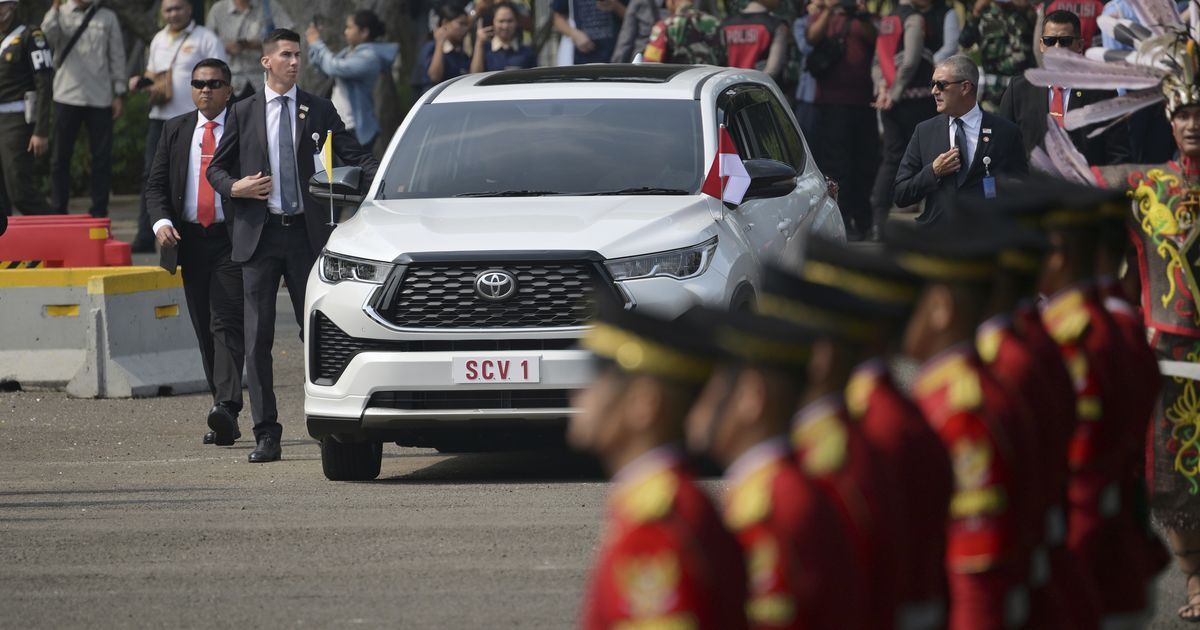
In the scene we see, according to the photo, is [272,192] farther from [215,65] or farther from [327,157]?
[215,65]

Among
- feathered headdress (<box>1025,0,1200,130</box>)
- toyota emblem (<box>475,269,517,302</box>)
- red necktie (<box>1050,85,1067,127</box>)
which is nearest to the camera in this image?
feathered headdress (<box>1025,0,1200,130</box>)

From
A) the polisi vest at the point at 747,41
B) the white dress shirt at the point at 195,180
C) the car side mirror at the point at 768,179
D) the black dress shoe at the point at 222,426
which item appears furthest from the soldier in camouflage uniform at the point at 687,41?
the black dress shoe at the point at 222,426

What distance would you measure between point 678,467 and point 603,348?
0.95 ft

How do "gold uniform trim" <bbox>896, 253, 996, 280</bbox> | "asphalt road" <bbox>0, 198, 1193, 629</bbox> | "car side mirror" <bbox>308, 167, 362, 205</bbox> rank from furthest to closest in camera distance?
"car side mirror" <bbox>308, 167, 362, 205</bbox>
"asphalt road" <bbox>0, 198, 1193, 629</bbox>
"gold uniform trim" <bbox>896, 253, 996, 280</bbox>

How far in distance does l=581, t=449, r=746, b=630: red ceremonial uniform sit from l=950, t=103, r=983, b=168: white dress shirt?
309 inches

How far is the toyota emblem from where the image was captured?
10.1 m

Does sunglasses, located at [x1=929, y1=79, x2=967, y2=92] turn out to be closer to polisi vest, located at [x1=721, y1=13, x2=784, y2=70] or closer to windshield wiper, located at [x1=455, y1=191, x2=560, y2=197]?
windshield wiper, located at [x1=455, y1=191, x2=560, y2=197]

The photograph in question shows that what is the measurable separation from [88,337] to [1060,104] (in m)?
6.39

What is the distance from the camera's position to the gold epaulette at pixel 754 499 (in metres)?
4.07

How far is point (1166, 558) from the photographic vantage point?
5.97 m

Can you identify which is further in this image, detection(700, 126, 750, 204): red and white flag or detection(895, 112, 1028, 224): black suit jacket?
detection(895, 112, 1028, 224): black suit jacket

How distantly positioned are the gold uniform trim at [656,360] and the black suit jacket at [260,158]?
7818 mm

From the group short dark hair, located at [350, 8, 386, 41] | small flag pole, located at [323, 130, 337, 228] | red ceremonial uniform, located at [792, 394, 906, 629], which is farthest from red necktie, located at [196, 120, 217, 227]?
red ceremonial uniform, located at [792, 394, 906, 629]

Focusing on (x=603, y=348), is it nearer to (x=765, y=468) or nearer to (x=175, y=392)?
(x=765, y=468)
